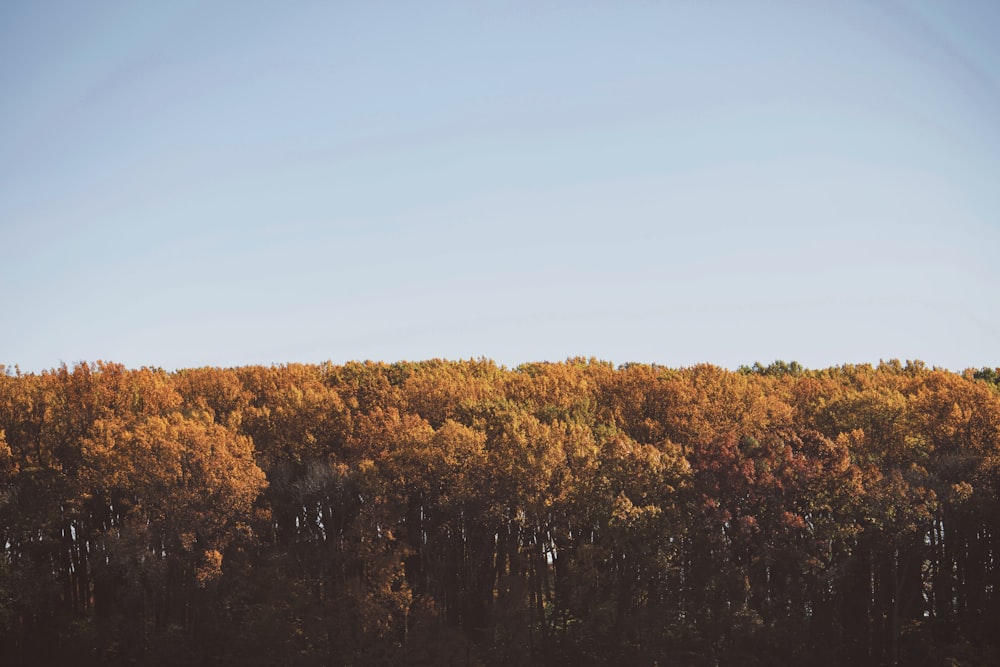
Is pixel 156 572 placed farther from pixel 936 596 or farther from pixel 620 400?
pixel 936 596

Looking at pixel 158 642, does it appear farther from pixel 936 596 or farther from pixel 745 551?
pixel 936 596

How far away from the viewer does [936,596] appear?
72.8 m

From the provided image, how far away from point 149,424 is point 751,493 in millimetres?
47445

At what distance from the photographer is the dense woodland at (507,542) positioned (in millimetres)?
69625

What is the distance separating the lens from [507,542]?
7988 cm

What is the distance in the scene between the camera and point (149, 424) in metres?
79.2

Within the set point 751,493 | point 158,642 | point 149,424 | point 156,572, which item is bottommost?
point 158,642

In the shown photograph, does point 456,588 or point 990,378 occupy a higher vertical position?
point 990,378

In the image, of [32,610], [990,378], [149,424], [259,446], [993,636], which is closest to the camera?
[993,636]

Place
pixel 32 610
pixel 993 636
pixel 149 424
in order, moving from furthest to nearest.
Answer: pixel 149 424 < pixel 32 610 < pixel 993 636

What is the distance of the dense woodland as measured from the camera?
69.6m

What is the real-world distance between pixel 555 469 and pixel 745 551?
593 inches

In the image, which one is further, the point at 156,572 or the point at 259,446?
the point at 259,446

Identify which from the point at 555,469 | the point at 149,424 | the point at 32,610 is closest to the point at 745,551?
the point at 555,469
